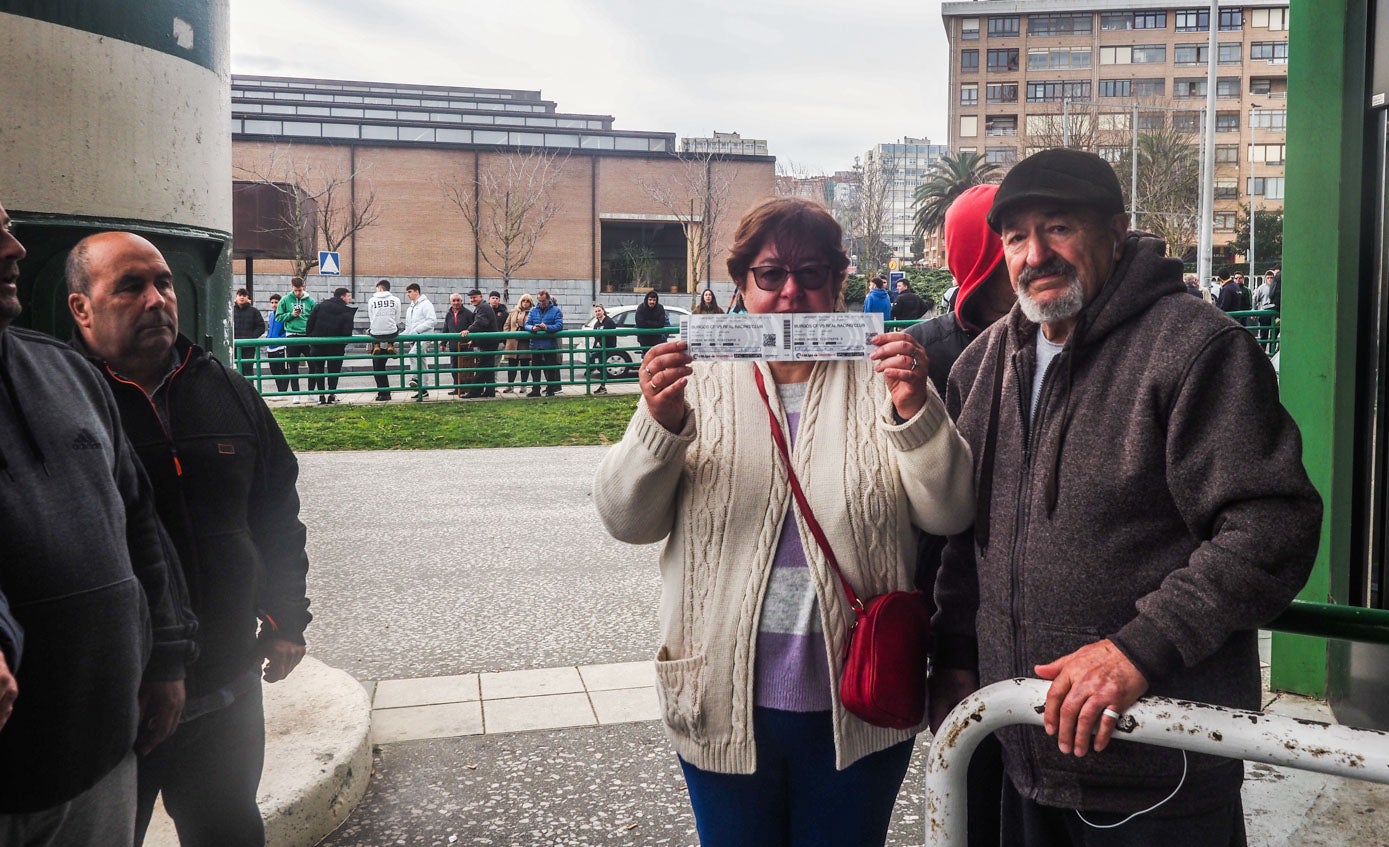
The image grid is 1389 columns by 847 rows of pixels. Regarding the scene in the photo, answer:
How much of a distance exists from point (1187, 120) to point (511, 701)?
265 ft

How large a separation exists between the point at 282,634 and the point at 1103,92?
321ft

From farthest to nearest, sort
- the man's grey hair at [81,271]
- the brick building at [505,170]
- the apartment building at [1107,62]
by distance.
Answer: the apartment building at [1107,62], the brick building at [505,170], the man's grey hair at [81,271]

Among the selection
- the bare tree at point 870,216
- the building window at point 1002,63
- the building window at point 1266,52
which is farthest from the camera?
the building window at point 1002,63

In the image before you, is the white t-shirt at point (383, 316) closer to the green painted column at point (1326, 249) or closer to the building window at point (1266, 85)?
the green painted column at point (1326, 249)

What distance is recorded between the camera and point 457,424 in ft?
50.9

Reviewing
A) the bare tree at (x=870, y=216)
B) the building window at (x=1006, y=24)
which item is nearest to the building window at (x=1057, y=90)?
the building window at (x=1006, y=24)

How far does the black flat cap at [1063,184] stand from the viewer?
224 cm

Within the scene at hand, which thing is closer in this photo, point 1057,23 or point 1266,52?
point 1266,52

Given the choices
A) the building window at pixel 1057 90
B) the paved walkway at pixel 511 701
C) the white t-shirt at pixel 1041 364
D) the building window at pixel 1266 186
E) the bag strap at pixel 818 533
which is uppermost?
the building window at pixel 1057 90

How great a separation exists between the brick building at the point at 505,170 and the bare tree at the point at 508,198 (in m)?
0.10

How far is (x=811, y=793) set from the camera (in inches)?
95.2

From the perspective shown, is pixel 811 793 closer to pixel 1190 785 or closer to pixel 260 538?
pixel 1190 785

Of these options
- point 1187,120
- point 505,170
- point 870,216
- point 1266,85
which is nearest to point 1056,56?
point 1266,85

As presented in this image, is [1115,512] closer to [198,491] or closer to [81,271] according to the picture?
[198,491]
